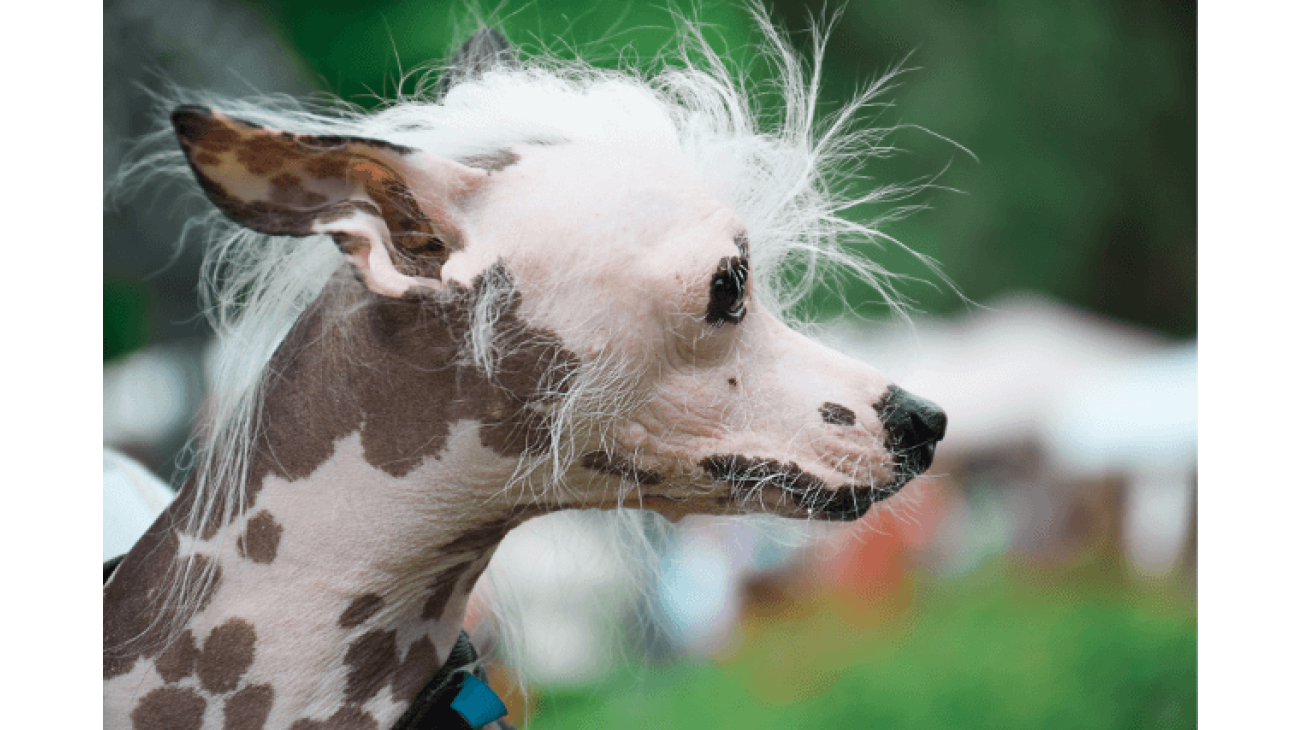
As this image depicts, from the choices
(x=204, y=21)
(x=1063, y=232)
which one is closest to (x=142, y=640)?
(x=204, y=21)

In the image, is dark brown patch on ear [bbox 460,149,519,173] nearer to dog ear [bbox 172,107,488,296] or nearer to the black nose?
dog ear [bbox 172,107,488,296]

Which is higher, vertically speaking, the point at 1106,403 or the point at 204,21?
the point at 204,21

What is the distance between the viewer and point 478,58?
2.49ft

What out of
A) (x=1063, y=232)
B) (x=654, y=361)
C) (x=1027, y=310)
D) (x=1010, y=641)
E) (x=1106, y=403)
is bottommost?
(x=1010, y=641)

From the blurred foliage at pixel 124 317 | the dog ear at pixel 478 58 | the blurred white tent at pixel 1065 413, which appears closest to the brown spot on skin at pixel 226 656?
the dog ear at pixel 478 58

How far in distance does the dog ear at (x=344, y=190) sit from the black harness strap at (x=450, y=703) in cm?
31

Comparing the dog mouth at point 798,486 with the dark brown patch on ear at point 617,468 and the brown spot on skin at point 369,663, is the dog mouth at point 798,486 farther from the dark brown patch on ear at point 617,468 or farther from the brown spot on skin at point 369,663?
the brown spot on skin at point 369,663

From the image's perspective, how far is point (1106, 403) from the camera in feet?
7.38

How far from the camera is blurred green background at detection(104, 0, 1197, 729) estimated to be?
1.11 meters

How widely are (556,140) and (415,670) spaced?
41cm

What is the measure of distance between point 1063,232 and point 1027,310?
1.12ft

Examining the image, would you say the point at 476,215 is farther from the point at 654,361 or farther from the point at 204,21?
the point at 204,21

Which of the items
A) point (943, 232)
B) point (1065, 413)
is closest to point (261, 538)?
point (943, 232)

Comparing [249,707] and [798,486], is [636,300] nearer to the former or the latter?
[798,486]
